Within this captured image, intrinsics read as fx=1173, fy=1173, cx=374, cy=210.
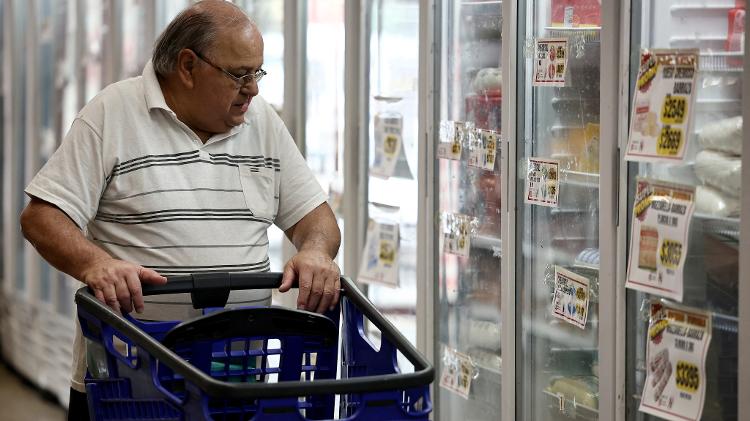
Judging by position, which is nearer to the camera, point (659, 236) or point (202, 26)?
point (202, 26)

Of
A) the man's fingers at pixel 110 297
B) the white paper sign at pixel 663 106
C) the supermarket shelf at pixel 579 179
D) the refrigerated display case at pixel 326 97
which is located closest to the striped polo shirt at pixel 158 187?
the man's fingers at pixel 110 297

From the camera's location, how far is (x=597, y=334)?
3674mm

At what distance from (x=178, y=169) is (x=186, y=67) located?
25cm

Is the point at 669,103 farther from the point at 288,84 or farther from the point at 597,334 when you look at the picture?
the point at 288,84

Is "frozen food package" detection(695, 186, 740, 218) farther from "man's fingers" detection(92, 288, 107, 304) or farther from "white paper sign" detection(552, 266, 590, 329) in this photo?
"man's fingers" detection(92, 288, 107, 304)

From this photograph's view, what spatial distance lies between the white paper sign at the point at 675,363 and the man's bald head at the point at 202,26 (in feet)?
4.47

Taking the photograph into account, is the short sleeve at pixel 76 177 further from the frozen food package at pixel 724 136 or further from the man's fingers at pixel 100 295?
the frozen food package at pixel 724 136

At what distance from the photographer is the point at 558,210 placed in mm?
3738

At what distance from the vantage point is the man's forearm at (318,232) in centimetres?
281

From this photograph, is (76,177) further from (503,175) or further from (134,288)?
(503,175)

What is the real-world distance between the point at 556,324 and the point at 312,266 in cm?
145

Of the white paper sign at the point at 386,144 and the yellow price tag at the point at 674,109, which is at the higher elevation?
the yellow price tag at the point at 674,109

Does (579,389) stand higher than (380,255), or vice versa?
(380,255)

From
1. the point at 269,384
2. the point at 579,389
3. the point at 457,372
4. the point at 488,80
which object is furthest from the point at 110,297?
the point at 457,372
